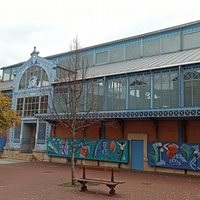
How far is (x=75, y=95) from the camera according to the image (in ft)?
41.2

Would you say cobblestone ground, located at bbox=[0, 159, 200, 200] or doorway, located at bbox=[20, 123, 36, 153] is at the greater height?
doorway, located at bbox=[20, 123, 36, 153]

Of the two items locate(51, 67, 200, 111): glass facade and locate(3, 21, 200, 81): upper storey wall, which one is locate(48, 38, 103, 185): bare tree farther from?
locate(3, 21, 200, 81): upper storey wall

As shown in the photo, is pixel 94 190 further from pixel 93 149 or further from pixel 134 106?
pixel 93 149

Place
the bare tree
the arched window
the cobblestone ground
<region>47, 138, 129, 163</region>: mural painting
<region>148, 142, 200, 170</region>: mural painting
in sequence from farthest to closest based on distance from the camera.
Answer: the arched window < <region>47, 138, 129, 163</region>: mural painting < <region>148, 142, 200, 170</region>: mural painting < the bare tree < the cobblestone ground

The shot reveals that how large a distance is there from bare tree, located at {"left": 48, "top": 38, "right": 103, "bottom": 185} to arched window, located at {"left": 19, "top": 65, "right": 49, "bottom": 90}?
1709mm

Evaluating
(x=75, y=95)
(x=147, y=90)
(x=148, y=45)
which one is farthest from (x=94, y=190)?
(x=148, y=45)

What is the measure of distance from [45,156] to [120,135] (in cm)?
784

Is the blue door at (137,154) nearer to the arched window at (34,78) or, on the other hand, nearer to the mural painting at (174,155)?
the mural painting at (174,155)

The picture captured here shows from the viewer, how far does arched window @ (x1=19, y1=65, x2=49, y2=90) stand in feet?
80.8

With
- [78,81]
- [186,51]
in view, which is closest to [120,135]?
[78,81]

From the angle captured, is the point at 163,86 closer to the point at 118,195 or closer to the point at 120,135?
the point at 120,135

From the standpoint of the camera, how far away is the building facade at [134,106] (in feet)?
52.9

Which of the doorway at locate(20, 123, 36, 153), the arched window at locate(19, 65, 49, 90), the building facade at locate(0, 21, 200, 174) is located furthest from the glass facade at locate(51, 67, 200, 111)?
the doorway at locate(20, 123, 36, 153)

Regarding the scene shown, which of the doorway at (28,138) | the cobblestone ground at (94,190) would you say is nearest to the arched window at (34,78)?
the doorway at (28,138)
